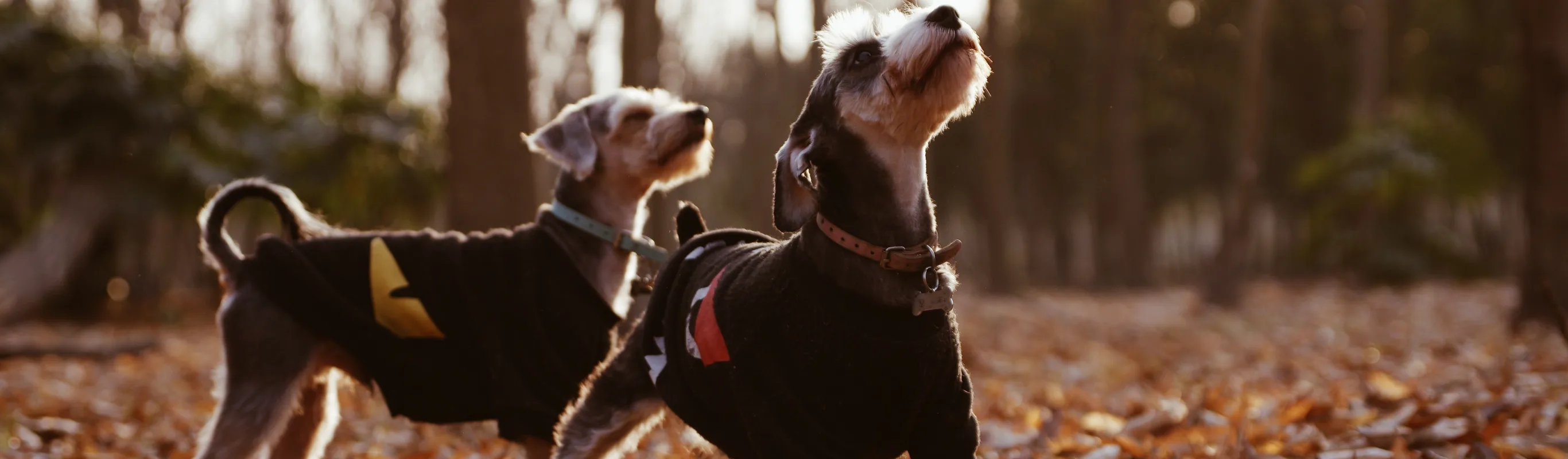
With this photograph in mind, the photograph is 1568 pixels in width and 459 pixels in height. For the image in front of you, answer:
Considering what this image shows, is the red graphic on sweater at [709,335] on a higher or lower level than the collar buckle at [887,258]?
lower

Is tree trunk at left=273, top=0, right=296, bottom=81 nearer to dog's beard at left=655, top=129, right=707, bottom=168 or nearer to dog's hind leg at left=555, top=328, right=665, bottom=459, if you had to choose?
dog's beard at left=655, top=129, right=707, bottom=168

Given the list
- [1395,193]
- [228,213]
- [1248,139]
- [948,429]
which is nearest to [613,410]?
[948,429]

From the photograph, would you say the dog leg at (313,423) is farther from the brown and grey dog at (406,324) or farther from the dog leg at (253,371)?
the dog leg at (253,371)

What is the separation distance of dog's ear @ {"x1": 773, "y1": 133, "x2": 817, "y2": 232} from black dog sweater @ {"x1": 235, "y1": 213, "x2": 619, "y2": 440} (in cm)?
165

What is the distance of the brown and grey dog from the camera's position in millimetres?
4438

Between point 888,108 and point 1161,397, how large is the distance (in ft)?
15.7

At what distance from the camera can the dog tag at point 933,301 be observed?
307 centimetres

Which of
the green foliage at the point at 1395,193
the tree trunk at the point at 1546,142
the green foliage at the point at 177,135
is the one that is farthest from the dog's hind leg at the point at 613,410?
the green foliage at the point at 1395,193

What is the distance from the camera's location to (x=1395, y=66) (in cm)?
2964

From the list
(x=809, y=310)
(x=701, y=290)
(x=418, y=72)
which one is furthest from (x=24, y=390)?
(x=418, y=72)

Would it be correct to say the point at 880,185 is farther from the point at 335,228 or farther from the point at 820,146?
the point at 335,228

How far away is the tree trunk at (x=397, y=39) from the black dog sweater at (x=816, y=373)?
24309 mm

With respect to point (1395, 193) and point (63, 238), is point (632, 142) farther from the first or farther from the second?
point (1395, 193)

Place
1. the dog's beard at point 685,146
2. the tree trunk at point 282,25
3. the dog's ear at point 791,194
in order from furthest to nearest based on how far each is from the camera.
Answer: the tree trunk at point 282,25
the dog's beard at point 685,146
the dog's ear at point 791,194
